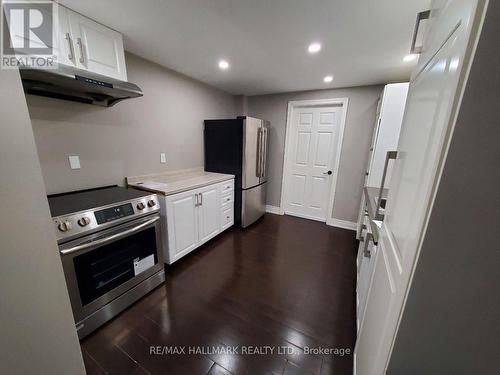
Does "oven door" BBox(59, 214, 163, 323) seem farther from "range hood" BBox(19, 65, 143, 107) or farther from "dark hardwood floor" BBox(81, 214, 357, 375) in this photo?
"range hood" BBox(19, 65, 143, 107)

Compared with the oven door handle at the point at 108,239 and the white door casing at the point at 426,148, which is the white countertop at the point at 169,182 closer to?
the oven door handle at the point at 108,239

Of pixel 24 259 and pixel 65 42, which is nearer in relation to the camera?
A: pixel 24 259

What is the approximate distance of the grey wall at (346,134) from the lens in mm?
2938

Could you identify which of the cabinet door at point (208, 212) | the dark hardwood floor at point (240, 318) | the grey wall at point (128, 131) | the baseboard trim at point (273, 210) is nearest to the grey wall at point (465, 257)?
the dark hardwood floor at point (240, 318)

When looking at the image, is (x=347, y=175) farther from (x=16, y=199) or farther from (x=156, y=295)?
(x=16, y=199)

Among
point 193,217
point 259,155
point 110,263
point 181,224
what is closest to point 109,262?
point 110,263

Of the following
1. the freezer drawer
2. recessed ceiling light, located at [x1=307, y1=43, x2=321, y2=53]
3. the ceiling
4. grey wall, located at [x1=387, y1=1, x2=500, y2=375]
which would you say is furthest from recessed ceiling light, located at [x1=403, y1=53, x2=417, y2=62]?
the freezer drawer

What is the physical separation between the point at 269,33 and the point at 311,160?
7.45ft

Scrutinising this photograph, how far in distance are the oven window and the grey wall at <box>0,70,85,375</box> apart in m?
0.46

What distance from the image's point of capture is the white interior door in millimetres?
3277

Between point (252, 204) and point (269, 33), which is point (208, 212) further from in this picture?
point (269, 33)

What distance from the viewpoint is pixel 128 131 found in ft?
6.88

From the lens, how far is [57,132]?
160cm

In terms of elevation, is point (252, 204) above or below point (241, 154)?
below
